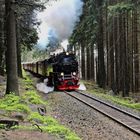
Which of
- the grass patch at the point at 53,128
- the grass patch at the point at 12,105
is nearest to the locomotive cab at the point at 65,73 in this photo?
the grass patch at the point at 12,105

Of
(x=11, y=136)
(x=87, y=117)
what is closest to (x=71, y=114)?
(x=87, y=117)

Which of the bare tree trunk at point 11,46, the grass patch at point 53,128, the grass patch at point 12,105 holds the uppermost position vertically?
→ the bare tree trunk at point 11,46

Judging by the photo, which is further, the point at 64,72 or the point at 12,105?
the point at 64,72

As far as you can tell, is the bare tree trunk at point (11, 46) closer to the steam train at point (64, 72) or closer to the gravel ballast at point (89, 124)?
the gravel ballast at point (89, 124)

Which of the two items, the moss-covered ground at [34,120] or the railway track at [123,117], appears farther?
the railway track at [123,117]

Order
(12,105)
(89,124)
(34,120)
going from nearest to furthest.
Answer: (34,120), (89,124), (12,105)

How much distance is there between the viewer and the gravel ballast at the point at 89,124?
1332cm

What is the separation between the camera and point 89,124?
1573cm

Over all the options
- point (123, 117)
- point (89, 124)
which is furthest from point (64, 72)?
point (89, 124)

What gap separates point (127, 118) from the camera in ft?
57.2

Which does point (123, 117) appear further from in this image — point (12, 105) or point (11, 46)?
point (11, 46)

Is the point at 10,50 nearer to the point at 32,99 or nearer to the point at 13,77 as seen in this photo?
the point at 13,77

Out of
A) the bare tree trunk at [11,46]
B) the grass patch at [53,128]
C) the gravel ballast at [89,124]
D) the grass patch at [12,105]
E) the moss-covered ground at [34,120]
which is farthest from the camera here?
the bare tree trunk at [11,46]

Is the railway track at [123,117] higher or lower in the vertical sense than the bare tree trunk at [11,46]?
lower
